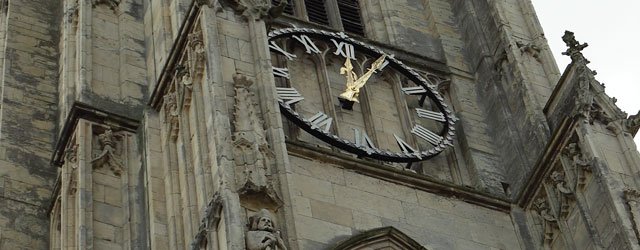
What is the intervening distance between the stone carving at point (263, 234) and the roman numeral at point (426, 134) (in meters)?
6.71

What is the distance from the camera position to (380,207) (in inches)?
969

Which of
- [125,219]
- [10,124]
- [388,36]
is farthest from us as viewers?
[388,36]

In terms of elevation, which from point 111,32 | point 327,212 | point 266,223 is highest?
point 111,32

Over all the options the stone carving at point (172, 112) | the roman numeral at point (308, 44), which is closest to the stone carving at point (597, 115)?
the roman numeral at point (308, 44)

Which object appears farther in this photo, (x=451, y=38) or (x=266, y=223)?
(x=451, y=38)

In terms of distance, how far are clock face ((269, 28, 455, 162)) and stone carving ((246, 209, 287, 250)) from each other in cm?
509

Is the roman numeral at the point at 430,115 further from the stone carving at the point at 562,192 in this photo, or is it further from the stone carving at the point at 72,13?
the stone carving at the point at 72,13

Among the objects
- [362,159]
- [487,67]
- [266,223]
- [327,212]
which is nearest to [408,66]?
[487,67]

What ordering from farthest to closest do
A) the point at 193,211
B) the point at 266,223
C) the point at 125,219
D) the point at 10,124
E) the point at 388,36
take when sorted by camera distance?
the point at 388,36
the point at 10,124
the point at 125,219
the point at 193,211
the point at 266,223

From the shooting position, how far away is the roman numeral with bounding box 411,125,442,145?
27.4 metres

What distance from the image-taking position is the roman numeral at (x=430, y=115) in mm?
27938

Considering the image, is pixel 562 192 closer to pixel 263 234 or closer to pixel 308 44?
pixel 308 44

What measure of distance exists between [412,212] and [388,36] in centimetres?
573

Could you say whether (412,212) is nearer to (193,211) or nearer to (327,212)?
(327,212)
